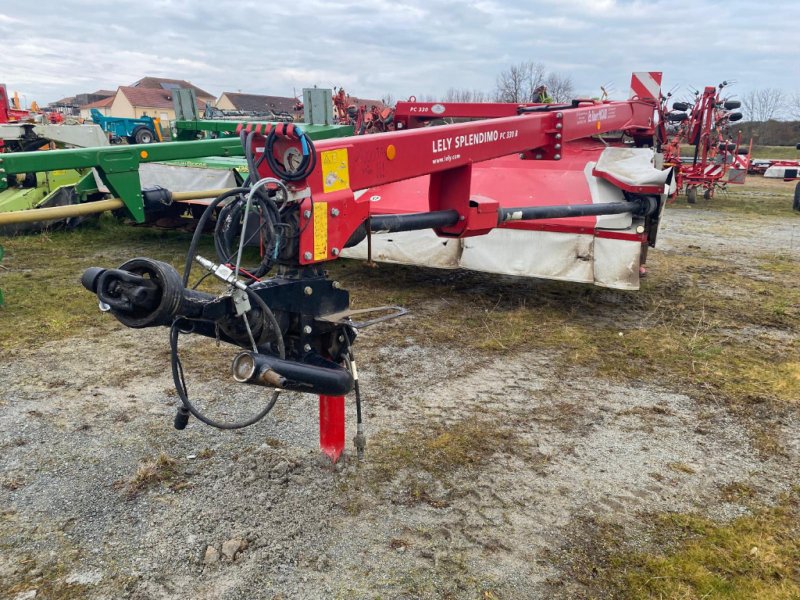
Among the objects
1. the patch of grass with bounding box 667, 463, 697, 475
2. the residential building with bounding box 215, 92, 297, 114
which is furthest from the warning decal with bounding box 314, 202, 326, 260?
the residential building with bounding box 215, 92, 297, 114

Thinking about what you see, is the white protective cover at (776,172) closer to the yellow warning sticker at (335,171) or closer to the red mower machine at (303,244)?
the red mower machine at (303,244)

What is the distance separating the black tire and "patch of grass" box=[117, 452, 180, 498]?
32.0 ft

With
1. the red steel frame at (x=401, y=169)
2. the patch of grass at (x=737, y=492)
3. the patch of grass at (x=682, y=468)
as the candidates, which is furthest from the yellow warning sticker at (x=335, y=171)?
the patch of grass at (x=737, y=492)

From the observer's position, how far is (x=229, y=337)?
2.27 m

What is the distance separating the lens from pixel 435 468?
290cm

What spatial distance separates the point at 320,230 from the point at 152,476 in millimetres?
1332

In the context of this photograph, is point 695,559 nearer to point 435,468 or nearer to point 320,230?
point 435,468

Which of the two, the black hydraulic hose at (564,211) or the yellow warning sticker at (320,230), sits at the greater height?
the yellow warning sticker at (320,230)

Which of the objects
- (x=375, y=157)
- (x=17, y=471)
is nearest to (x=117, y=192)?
(x=17, y=471)

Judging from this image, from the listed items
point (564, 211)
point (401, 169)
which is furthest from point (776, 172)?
point (401, 169)

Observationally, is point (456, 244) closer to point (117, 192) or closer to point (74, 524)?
point (117, 192)

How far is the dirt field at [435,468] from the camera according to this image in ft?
7.44

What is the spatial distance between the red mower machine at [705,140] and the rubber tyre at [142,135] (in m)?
8.74

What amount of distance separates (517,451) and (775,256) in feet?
20.5
